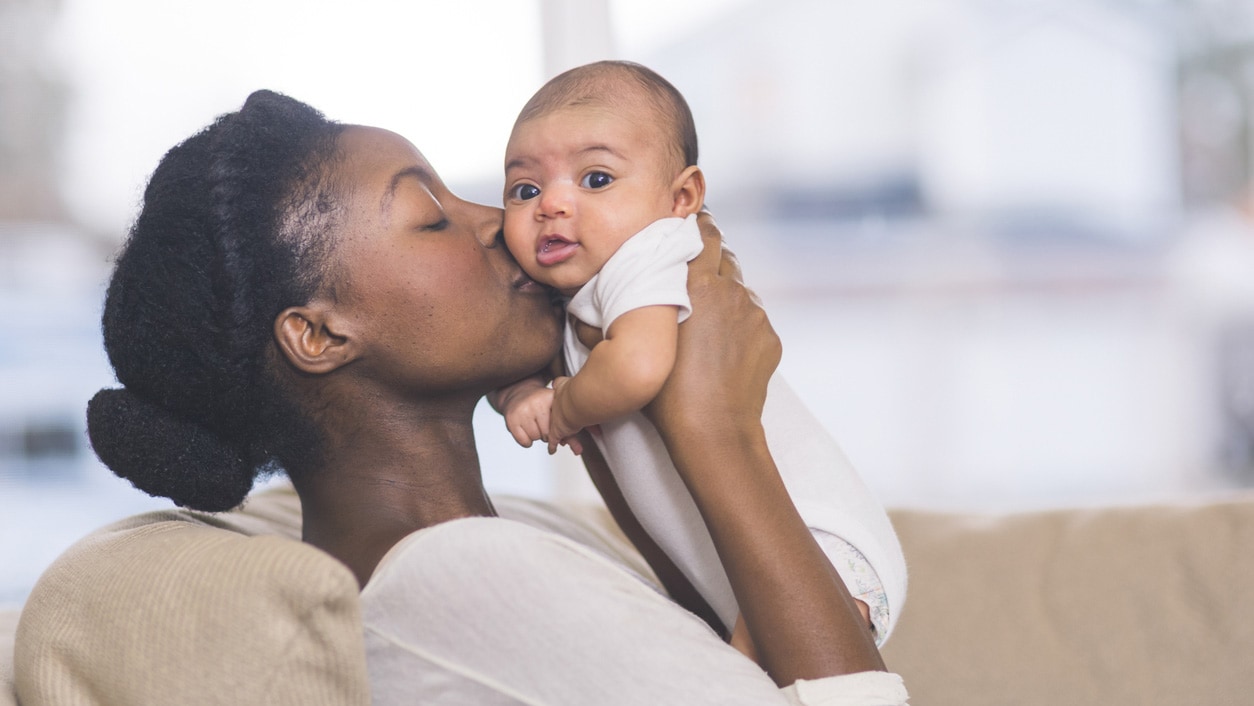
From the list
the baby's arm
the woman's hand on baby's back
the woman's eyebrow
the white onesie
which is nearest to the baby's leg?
the white onesie

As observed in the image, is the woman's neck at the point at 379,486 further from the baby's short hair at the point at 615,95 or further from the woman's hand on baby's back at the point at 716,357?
the baby's short hair at the point at 615,95

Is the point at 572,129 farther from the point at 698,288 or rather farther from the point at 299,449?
the point at 299,449

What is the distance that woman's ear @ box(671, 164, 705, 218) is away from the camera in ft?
4.31

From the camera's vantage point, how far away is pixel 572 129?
1.26m

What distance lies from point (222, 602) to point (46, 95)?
8.65 feet

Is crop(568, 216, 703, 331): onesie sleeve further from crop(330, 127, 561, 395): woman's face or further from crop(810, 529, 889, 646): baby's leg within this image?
crop(810, 529, 889, 646): baby's leg

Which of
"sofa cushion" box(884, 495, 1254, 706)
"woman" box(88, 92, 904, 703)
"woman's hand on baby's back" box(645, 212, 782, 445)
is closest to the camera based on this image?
"woman" box(88, 92, 904, 703)

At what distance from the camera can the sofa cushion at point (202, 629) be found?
941 millimetres

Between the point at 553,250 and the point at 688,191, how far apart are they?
0.20 meters

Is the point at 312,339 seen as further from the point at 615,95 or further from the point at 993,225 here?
the point at 993,225

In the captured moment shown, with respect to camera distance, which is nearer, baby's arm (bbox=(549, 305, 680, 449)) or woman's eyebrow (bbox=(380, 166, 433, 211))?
baby's arm (bbox=(549, 305, 680, 449))

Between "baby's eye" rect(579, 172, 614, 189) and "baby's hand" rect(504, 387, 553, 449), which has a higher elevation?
"baby's eye" rect(579, 172, 614, 189)

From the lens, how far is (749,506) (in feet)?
3.74

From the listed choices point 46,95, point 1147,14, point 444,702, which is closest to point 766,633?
point 444,702
